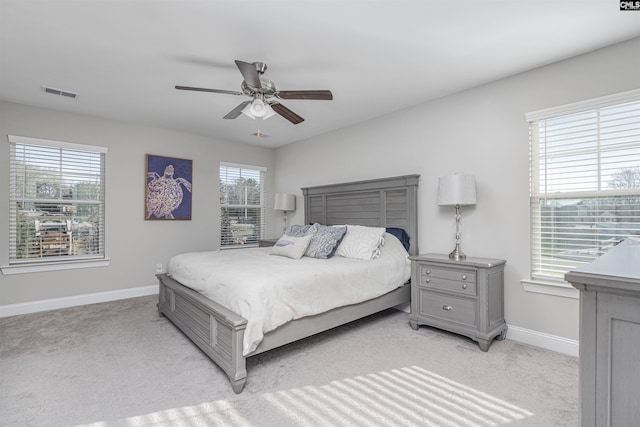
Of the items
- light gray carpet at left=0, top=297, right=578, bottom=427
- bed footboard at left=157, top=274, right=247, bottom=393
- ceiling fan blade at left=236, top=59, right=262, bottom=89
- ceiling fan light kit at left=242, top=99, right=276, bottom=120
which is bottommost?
light gray carpet at left=0, top=297, right=578, bottom=427

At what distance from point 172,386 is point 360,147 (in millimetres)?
3573

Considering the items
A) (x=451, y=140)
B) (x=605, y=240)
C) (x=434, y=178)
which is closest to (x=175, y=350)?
(x=434, y=178)

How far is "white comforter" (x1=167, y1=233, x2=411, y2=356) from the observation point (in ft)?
7.24

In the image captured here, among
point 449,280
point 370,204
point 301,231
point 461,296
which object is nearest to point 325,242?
point 301,231

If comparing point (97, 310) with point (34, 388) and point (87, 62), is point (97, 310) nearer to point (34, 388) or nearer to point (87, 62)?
point (34, 388)

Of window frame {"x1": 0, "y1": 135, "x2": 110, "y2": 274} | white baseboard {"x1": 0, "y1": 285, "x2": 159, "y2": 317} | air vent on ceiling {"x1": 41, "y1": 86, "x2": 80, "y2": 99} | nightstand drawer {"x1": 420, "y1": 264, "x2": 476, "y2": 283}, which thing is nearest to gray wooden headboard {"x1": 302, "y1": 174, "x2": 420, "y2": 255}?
nightstand drawer {"x1": 420, "y1": 264, "x2": 476, "y2": 283}

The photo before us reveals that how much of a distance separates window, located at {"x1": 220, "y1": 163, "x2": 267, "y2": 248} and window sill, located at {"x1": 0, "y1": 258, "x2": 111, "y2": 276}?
1762 millimetres

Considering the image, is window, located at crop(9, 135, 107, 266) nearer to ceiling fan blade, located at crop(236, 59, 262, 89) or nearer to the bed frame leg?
ceiling fan blade, located at crop(236, 59, 262, 89)

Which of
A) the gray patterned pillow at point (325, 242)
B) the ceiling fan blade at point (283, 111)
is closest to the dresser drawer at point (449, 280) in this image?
the gray patterned pillow at point (325, 242)

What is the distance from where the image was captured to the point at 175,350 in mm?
2689

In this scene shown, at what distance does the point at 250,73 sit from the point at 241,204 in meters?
3.63

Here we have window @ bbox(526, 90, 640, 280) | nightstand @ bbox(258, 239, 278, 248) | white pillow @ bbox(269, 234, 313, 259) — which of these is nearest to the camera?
window @ bbox(526, 90, 640, 280)

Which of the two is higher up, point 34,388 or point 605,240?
point 605,240

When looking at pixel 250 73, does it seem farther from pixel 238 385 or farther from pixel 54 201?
pixel 54 201
